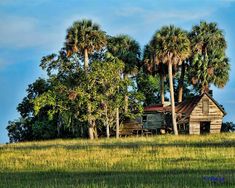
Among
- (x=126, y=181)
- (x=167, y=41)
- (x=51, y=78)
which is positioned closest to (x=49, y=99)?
(x=51, y=78)

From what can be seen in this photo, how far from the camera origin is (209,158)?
27.4 meters

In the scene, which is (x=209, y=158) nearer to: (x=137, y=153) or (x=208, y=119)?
(x=137, y=153)

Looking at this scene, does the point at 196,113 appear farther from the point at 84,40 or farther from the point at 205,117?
the point at 84,40

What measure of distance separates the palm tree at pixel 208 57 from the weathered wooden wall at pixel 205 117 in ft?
9.68

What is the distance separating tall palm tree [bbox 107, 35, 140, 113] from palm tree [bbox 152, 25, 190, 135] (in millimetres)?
5045

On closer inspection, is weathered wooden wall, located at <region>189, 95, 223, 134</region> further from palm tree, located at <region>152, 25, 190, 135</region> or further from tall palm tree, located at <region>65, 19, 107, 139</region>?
tall palm tree, located at <region>65, 19, 107, 139</region>

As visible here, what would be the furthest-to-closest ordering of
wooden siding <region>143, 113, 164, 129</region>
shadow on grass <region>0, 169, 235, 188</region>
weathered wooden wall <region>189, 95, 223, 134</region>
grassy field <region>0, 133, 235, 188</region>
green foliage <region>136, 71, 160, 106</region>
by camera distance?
green foliage <region>136, 71, 160, 106</region>, wooden siding <region>143, 113, 164, 129</region>, weathered wooden wall <region>189, 95, 223, 134</region>, grassy field <region>0, 133, 235, 188</region>, shadow on grass <region>0, 169, 235, 188</region>

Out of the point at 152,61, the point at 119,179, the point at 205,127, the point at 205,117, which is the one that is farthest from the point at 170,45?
the point at 119,179

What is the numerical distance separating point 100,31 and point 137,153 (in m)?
41.5

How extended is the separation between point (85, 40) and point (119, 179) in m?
51.9

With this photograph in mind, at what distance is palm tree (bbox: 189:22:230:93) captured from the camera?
75875mm

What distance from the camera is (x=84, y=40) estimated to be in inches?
2744

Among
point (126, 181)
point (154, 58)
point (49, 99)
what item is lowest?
point (126, 181)

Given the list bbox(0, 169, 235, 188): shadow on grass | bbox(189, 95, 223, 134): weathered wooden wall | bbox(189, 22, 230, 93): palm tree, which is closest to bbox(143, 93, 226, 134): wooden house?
bbox(189, 95, 223, 134): weathered wooden wall
